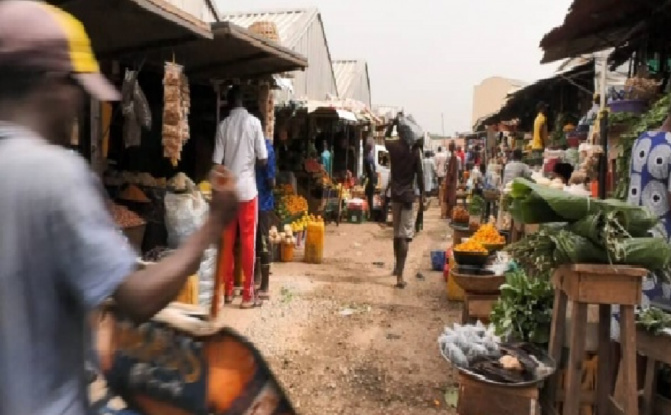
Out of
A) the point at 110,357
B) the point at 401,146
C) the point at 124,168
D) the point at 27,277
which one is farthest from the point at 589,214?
the point at 124,168

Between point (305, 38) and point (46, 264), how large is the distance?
21.6m

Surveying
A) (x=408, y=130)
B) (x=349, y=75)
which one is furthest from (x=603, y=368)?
(x=349, y=75)

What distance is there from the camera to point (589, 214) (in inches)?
137

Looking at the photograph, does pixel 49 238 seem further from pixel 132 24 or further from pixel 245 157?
pixel 245 157

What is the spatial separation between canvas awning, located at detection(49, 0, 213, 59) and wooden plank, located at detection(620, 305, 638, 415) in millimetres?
3678

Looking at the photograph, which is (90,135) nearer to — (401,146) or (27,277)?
(401,146)

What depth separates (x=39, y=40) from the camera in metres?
1.18

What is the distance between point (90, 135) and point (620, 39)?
19.1 ft

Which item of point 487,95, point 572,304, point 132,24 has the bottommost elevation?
point 572,304

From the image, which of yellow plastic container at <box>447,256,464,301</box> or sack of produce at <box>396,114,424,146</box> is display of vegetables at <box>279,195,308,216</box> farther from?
yellow plastic container at <box>447,256,464,301</box>

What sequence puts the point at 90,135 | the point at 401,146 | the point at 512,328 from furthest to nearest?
1. the point at 401,146
2. the point at 90,135
3. the point at 512,328

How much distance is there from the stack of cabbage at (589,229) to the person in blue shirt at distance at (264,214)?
367 centimetres

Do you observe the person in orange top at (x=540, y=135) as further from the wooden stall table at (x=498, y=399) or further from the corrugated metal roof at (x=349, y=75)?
the corrugated metal roof at (x=349, y=75)

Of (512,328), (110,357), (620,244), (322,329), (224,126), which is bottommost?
(322,329)
